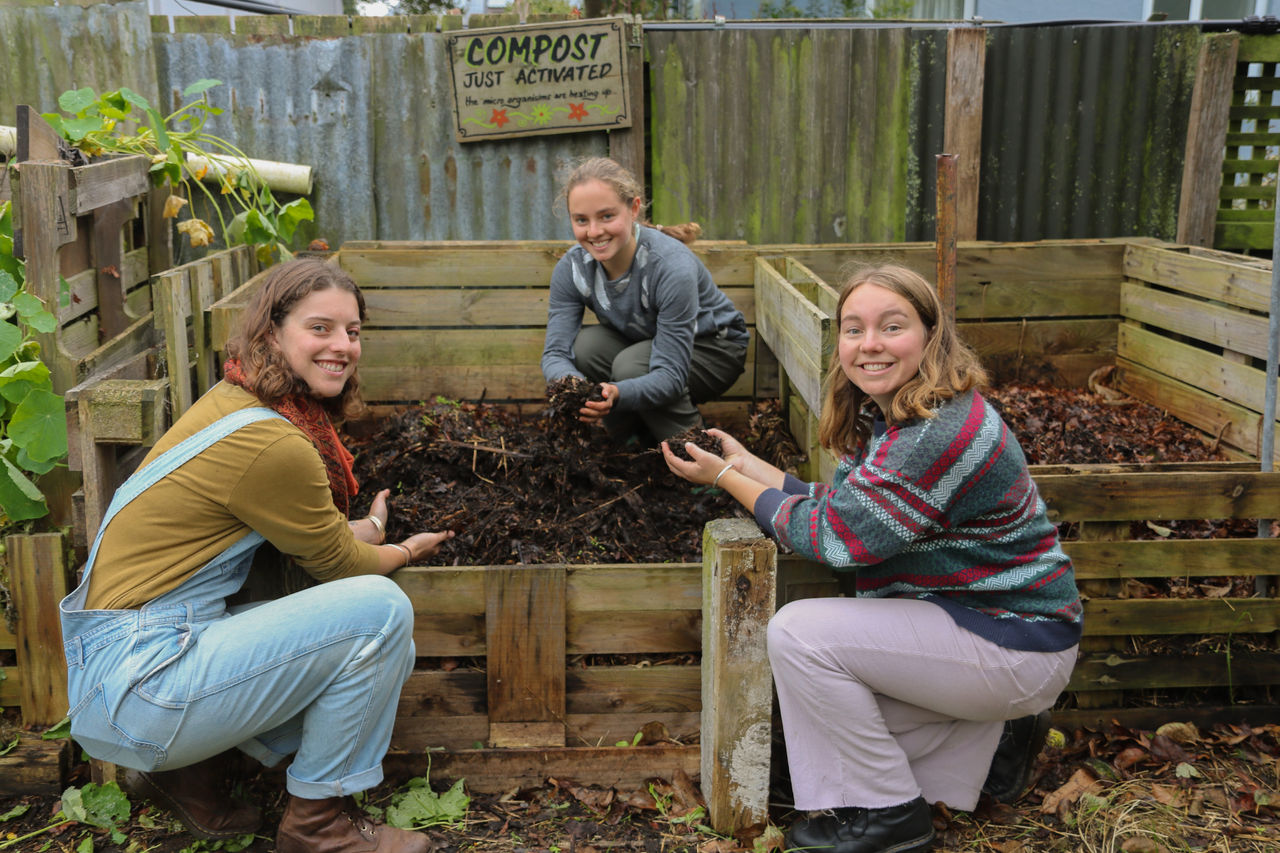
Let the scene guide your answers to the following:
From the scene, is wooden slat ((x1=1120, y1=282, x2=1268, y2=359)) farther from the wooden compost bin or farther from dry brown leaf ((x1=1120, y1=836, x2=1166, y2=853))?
the wooden compost bin

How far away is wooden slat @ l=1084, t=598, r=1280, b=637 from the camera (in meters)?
3.21

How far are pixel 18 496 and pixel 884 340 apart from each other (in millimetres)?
2513

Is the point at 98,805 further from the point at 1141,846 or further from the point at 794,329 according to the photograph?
the point at 1141,846

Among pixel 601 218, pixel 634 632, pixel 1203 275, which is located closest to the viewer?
pixel 634 632

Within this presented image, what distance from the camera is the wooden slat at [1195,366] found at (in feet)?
14.4

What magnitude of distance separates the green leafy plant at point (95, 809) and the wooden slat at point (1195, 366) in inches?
171

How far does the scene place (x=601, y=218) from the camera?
3834mm

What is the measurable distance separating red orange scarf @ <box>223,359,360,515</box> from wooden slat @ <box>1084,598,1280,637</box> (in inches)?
89.6

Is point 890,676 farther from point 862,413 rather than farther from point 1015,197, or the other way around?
point 1015,197

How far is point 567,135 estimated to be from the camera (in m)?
5.82

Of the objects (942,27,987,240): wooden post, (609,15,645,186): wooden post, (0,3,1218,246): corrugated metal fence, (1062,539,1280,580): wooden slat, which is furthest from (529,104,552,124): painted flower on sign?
(1062,539,1280,580): wooden slat

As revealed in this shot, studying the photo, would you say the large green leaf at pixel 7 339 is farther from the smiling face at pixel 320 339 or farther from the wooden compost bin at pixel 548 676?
the wooden compost bin at pixel 548 676

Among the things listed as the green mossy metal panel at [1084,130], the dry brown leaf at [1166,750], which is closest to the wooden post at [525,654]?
the dry brown leaf at [1166,750]

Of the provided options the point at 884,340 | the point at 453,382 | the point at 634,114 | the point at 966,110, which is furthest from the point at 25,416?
the point at 966,110
